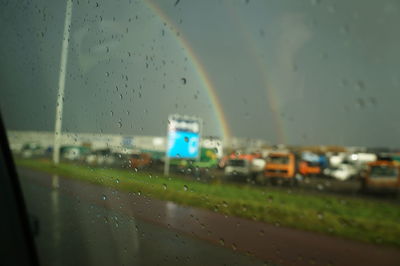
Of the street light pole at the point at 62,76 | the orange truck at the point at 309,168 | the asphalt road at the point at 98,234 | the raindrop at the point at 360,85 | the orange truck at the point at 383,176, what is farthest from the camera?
the street light pole at the point at 62,76

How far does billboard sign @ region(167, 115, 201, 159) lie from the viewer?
1.82 metres

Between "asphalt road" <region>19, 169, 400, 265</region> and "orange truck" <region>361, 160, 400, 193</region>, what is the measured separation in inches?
7.2

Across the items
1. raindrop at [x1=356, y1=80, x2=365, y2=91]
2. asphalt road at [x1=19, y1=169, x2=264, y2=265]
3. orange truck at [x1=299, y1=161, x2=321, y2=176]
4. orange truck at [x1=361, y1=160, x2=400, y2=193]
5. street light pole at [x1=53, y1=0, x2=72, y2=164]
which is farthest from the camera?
street light pole at [x1=53, y1=0, x2=72, y2=164]

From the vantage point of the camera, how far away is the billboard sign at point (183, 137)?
1.82m

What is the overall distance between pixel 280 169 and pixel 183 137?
0.61 meters

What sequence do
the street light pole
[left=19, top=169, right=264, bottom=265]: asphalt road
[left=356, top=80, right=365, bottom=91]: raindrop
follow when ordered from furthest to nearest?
1. the street light pole
2. [left=19, top=169, right=264, bottom=265]: asphalt road
3. [left=356, top=80, right=365, bottom=91]: raindrop

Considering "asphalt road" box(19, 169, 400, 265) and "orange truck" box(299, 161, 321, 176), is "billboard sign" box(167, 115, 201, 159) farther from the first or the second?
"orange truck" box(299, 161, 321, 176)

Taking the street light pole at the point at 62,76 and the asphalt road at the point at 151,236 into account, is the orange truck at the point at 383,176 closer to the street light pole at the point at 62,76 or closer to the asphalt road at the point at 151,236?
the asphalt road at the point at 151,236

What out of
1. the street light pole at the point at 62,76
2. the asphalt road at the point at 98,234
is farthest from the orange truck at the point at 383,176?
the street light pole at the point at 62,76

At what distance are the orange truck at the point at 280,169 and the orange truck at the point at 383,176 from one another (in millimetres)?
273

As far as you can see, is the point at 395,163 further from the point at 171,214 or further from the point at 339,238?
the point at 171,214

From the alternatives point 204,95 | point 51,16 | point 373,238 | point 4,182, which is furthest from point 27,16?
point 373,238

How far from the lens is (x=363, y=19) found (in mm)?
1127

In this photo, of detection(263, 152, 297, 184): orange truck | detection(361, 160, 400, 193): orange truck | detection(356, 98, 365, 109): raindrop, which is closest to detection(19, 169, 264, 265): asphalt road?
detection(263, 152, 297, 184): orange truck
